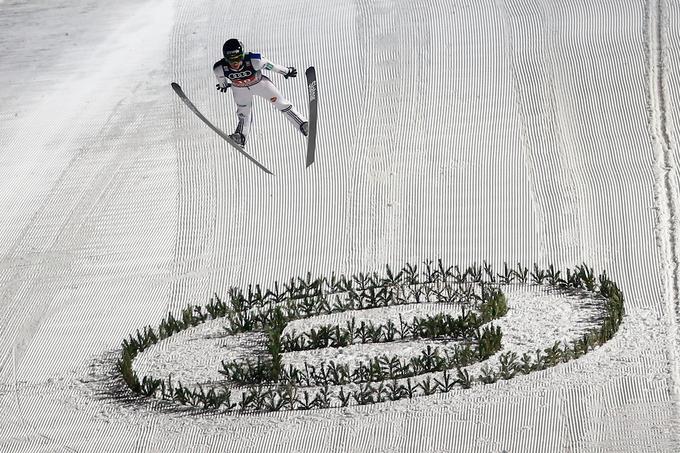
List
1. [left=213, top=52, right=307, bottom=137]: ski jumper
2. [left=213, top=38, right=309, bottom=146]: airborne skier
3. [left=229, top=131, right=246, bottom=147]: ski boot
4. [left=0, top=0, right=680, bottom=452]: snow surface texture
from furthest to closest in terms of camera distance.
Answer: [left=229, top=131, right=246, bottom=147]: ski boot < [left=213, top=52, right=307, bottom=137]: ski jumper < [left=213, top=38, right=309, bottom=146]: airborne skier < [left=0, top=0, right=680, bottom=452]: snow surface texture

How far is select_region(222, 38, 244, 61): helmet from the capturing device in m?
Result: 11.6

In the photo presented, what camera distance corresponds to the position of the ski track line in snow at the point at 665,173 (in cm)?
1171

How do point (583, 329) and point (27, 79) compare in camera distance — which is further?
point (27, 79)

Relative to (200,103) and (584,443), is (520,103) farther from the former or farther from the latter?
(584,443)

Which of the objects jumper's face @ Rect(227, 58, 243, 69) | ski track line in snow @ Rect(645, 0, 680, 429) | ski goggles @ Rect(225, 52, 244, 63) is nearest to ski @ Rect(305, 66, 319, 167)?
jumper's face @ Rect(227, 58, 243, 69)

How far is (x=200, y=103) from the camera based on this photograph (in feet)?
61.4

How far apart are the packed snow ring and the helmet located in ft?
8.64

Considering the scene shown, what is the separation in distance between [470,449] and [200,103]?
10.2m

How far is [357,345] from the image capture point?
39.4 feet

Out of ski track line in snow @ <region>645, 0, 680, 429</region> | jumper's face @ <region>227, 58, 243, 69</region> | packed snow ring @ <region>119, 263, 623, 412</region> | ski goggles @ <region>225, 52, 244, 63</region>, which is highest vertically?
ski goggles @ <region>225, 52, 244, 63</region>

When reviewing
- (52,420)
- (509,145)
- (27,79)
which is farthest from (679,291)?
(27,79)

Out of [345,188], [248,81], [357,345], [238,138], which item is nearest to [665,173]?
[345,188]

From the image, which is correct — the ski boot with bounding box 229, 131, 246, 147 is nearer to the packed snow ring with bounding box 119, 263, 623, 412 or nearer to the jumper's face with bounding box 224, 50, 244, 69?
the jumper's face with bounding box 224, 50, 244, 69

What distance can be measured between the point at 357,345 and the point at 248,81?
3.00 metres
